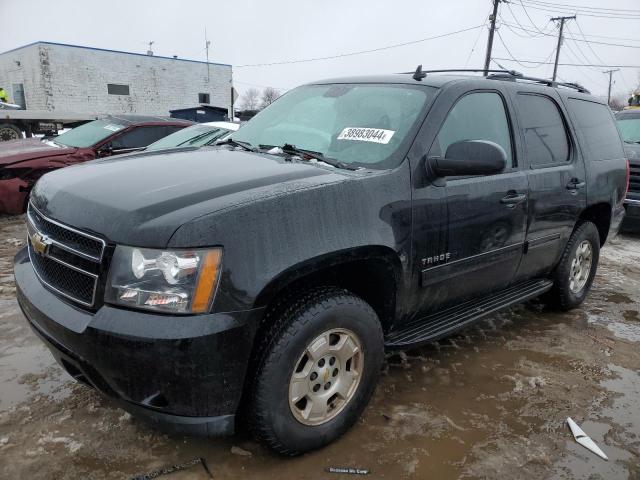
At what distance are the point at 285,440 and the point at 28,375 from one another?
1.81 m

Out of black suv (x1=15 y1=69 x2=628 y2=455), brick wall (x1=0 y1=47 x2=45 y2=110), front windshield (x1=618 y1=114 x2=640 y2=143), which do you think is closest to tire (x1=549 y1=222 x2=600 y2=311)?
black suv (x1=15 y1=69 x2=628 y2=455)

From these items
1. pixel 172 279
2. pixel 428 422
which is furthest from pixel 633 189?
pixel 172 279

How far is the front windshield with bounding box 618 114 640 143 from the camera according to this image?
8.55 m

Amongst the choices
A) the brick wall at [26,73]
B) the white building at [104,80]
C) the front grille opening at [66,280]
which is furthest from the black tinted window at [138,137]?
the brick wall at [26,73]

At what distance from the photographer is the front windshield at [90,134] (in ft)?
25.6

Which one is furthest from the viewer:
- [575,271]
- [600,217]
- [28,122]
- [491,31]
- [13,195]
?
[491,31]

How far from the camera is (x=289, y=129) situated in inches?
127

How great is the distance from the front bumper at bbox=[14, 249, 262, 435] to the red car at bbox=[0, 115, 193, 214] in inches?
218

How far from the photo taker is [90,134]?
805 centimetres

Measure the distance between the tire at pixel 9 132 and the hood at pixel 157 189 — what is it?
13503 millimetres

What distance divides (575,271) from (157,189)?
3.74m

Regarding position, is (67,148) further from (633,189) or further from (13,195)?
(633,189)

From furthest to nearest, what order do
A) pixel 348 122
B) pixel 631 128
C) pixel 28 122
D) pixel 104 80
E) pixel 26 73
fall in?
pixel 104 80
pixel 26 73
pixel 28 122
pixel 631 128
pixel 348 122

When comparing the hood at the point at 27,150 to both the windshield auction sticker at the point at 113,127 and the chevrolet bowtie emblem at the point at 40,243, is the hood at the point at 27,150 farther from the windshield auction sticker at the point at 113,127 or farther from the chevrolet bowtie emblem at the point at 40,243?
the chevrolet bowtie emblem at the point at 40,243
